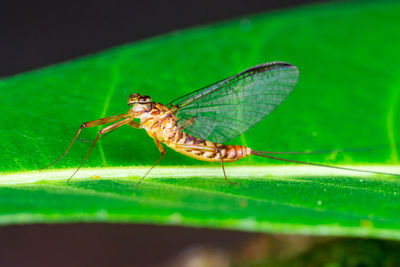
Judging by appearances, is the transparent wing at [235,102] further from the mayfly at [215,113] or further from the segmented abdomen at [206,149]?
the segmented abdomen at [206,149]

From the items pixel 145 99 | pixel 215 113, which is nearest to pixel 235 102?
pixel 215 113

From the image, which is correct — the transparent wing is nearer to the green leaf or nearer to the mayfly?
the mayfly

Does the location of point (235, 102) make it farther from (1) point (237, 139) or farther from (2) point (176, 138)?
(2) point (176, 138)

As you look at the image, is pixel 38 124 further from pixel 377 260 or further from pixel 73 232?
pixel 73 232

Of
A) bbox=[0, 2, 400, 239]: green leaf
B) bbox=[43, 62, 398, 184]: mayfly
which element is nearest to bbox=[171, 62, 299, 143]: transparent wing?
bbox=[43, 62, 398, 184]: mayfly

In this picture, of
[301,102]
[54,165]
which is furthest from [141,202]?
[301,102]

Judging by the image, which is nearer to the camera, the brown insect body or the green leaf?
the green leaf

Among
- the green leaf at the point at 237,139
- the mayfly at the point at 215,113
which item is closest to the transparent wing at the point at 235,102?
the mayfly at the point at 215,113

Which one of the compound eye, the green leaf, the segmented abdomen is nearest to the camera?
the green leaf
